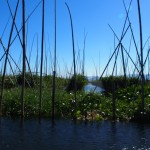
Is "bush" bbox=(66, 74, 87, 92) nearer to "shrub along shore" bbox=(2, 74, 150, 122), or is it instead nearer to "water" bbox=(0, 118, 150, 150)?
"shrub along shore" bbox=(2, 74, 150, 122)

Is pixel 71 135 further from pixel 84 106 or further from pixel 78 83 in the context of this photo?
pixel 78 83

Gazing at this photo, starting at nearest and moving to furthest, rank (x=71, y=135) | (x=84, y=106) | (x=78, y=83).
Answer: (x=71, y=135) → (x=84, y=106) → (x=78, y=83)

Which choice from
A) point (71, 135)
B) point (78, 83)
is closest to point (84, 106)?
point (71, 135)

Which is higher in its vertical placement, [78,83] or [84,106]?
[78,83]

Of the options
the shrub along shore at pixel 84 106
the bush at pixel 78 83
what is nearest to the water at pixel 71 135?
the shrub along shore at pixel 84 106

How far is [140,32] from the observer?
12.2 metres

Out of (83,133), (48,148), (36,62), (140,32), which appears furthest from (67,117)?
(36,62)

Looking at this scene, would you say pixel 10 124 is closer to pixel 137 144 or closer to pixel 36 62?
pixel 137 144

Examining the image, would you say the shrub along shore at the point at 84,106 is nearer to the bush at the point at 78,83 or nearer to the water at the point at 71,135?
the water at the point at 71,135

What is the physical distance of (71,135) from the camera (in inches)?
401

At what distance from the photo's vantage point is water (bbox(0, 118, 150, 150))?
882 centimetres

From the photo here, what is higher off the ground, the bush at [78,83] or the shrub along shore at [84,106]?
the bush at [78,83]

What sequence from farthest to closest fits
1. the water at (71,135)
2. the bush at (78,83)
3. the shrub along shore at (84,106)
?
the bush at (78,83) < the shrub along shore at (84,106) < the water at (71,135)

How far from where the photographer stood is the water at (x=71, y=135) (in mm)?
8820
